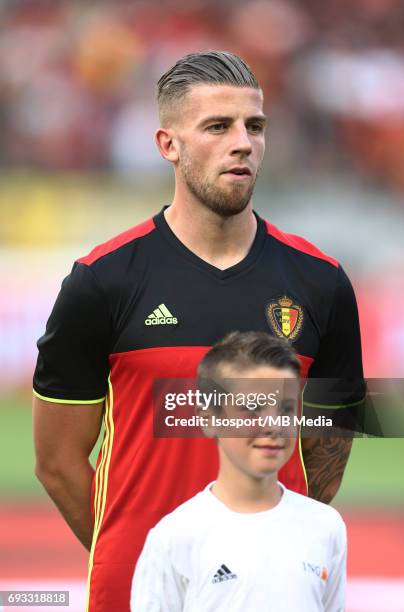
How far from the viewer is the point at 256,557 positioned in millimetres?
2219

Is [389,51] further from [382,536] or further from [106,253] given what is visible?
[106,253]

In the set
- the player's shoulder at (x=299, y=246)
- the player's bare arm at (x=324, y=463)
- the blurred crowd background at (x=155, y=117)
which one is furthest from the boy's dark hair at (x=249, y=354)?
the blurred crowd background at (x=155, y=117)

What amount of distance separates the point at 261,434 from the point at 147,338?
0.57 meters

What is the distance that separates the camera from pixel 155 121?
11938 millimetres

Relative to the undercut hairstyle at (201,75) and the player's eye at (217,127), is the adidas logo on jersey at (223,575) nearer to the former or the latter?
the player's eye at (217,127)

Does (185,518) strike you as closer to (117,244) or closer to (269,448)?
(269,448)

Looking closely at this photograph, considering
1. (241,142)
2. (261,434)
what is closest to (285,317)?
(241,142)

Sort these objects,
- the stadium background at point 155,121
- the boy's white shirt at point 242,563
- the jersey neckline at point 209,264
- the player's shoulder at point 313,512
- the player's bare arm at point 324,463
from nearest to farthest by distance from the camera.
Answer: the boy's white shirt at point 242,563 < the player's shoulder at point 313,512 < the jersey neckline at point 209,264 < the player's bare arm at point 324,463 < the stadium background at point 155,121

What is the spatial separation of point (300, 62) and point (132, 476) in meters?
10.4

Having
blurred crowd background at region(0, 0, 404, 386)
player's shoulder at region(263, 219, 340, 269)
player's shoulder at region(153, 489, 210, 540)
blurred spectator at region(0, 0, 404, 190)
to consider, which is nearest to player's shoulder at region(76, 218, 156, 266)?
player's shoulder at region(263, 219, 340, 269)

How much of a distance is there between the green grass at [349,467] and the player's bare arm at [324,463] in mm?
4207

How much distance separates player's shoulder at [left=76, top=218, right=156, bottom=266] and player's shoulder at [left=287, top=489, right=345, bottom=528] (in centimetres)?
82

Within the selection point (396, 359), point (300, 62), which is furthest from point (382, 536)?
point (300, 62)

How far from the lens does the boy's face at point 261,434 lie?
7.27ft
